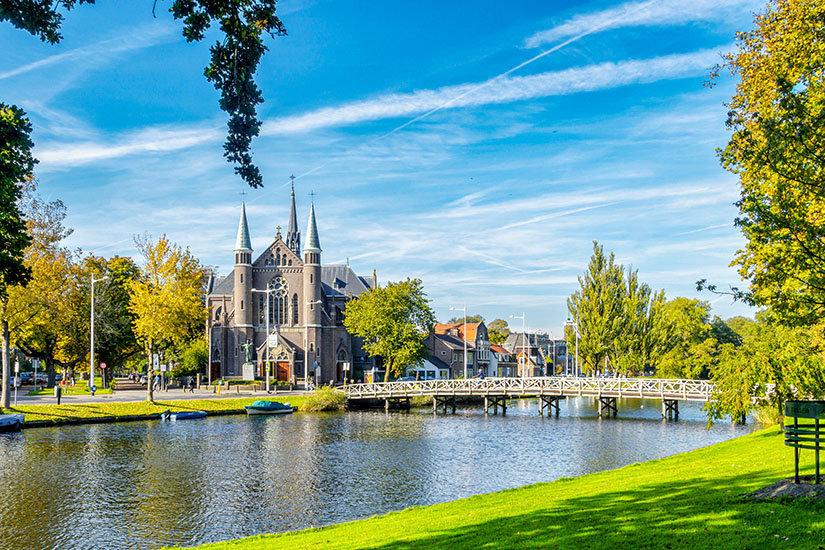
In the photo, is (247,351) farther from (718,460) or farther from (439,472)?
A: (718,460)

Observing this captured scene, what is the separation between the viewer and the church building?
3172 inches

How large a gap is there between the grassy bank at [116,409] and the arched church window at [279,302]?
82.9 feet

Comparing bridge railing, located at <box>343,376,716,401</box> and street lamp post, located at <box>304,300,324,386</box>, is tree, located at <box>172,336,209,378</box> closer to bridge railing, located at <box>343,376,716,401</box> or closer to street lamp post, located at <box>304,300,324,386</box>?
street lamp post, located at <box>304,300,324,386</box>

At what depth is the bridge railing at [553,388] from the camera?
53125mm

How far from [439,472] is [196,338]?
68.5 m

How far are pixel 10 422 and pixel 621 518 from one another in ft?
130

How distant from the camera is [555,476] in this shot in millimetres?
27641

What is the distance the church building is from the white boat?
39.1 m

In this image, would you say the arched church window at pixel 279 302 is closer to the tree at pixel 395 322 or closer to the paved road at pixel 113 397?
the tree at pixel 395 322

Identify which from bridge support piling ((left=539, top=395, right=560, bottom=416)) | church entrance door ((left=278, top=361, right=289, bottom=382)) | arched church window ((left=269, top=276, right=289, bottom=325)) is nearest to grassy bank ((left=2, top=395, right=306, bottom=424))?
bridge support piling ((left=539, top=395, right=560, bottom=416))

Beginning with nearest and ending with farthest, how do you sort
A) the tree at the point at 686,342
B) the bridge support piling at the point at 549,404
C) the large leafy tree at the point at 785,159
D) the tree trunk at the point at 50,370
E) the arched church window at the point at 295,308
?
1. the large leafy tree at the point at 785,159
2. the bridge support piling at the point at 549,404
3. the tree trunk at the point at 50,370
4. the tree at the point at 686,342
5. the arched church window at the point at 295,308

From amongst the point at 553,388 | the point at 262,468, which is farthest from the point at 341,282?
the point at 262,468

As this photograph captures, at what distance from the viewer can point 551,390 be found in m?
58.0

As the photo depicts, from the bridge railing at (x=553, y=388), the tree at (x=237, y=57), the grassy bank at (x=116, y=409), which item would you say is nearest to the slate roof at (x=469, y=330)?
the bridge railing at (x=553, y=388)
